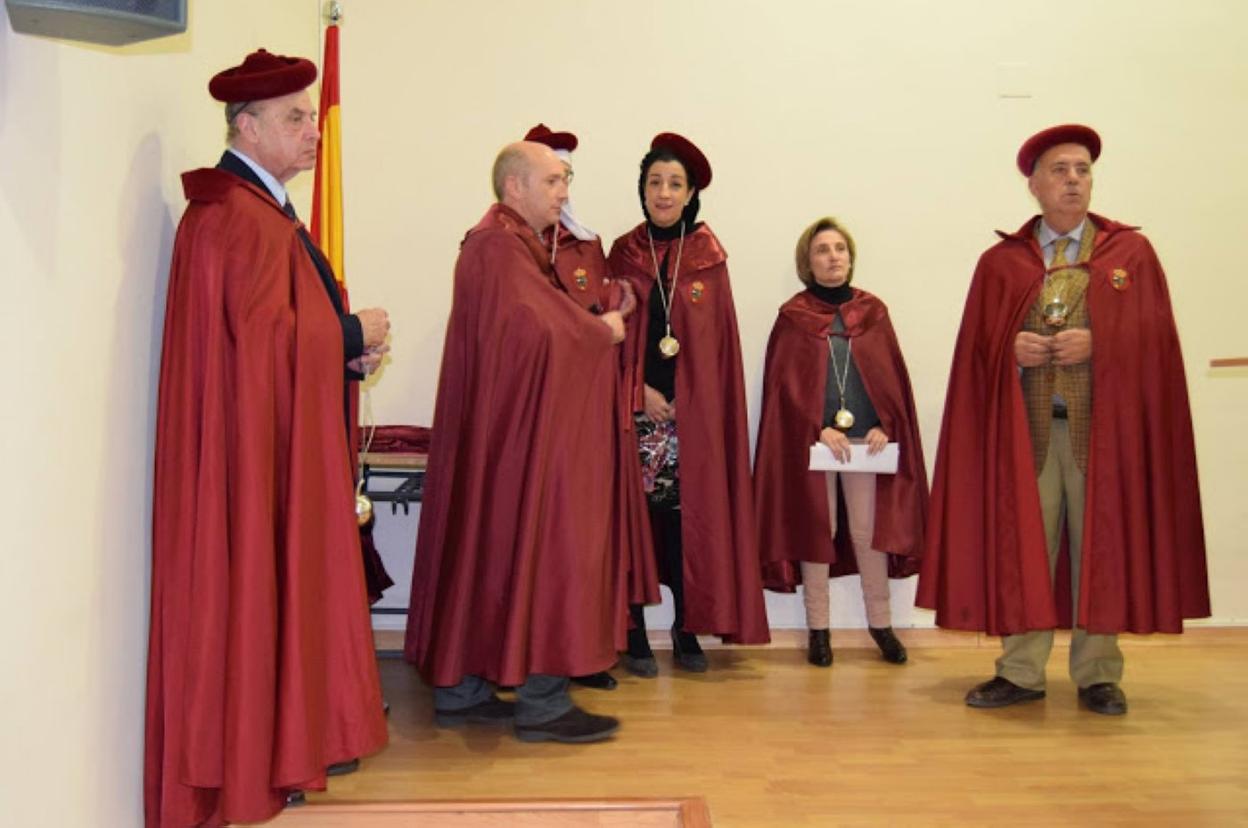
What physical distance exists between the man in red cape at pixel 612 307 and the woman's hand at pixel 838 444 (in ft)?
2.75

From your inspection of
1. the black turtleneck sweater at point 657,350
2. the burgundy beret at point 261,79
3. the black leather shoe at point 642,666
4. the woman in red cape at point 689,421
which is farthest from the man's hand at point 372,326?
the black leather shoe at point 642,666

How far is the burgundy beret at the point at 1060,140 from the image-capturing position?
4.34m

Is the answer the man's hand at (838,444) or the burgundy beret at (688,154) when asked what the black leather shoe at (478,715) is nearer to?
the man's hand at (838,444)

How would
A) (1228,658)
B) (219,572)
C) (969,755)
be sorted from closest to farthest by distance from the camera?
(219,572)
(969,755)
(1228,658)

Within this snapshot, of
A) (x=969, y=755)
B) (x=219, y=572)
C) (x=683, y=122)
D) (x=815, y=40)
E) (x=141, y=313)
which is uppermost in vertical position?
(x=815, y=40)

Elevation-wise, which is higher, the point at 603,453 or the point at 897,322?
the point at 897,322

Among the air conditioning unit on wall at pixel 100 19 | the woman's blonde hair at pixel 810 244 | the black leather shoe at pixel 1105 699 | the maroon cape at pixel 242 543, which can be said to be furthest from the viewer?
the woman's blonde hair at pixel 810 244

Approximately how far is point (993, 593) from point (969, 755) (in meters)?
0.69

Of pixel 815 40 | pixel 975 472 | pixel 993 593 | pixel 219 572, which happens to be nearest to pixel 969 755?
pixel 993 593

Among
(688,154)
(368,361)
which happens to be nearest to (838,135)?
(688,154)

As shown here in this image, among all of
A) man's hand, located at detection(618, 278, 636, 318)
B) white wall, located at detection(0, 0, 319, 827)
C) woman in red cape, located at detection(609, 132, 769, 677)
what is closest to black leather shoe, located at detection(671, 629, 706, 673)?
woman in red cape, located at detection(609, 132, 769, 677)

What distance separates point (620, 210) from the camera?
5492mm

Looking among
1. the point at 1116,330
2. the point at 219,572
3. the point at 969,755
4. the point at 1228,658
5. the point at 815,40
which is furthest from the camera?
the point at 815,40

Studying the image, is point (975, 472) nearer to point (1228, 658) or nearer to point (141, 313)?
point (1228, 658)
